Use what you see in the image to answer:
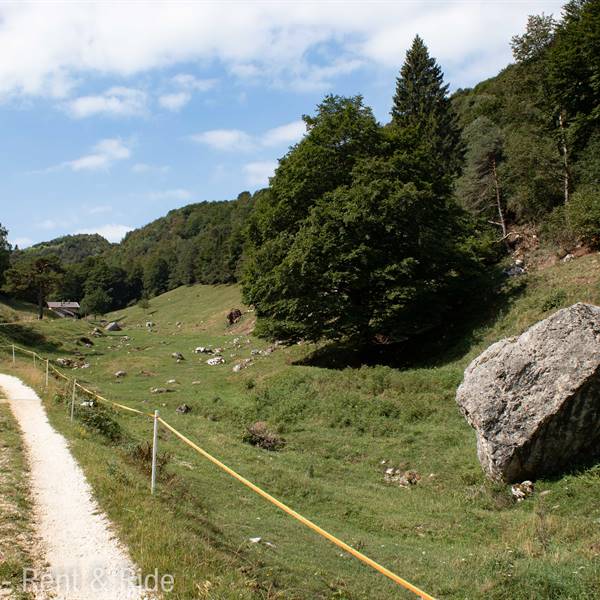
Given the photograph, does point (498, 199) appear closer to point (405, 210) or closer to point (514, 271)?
point (514, 271)

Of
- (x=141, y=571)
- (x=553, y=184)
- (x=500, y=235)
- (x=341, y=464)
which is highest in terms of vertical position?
(x=553, y=184)

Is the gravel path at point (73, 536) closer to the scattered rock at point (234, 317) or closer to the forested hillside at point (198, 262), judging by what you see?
the scattered rock at point (234, 317)

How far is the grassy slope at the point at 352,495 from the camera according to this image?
7.19 m

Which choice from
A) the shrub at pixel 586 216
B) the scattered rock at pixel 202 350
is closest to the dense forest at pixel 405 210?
the shrub at pixel 586 216

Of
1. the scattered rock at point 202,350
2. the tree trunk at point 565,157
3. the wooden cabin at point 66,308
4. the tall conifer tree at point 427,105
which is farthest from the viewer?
the wooden cabin at point 66,308

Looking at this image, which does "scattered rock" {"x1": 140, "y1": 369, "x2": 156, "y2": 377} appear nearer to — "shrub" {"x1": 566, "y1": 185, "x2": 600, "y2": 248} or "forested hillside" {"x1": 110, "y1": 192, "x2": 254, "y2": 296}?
"shrub" {"x1": 566, "y1": 185, "x2": 600, "y2": 248}

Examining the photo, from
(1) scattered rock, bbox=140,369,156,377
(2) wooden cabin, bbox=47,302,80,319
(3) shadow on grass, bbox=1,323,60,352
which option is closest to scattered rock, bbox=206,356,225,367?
(1) scattered rock, bbox=140,369,156,377

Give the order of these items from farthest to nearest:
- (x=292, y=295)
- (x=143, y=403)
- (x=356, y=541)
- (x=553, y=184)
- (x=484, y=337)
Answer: (x=553, y=184)
(x=292, y=295)
(x=143, y=403)
(x=484, y=337)
(x=356, y=541)

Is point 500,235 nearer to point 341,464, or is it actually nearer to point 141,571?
point 341,464

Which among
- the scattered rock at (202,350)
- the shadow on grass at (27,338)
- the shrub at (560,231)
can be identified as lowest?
the scattered rock at (202,350)

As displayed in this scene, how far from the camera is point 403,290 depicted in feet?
84.2

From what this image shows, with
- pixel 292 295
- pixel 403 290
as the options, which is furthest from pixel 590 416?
pixel 292 295

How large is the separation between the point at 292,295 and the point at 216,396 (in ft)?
23.5

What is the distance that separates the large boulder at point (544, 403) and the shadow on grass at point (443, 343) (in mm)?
10634
